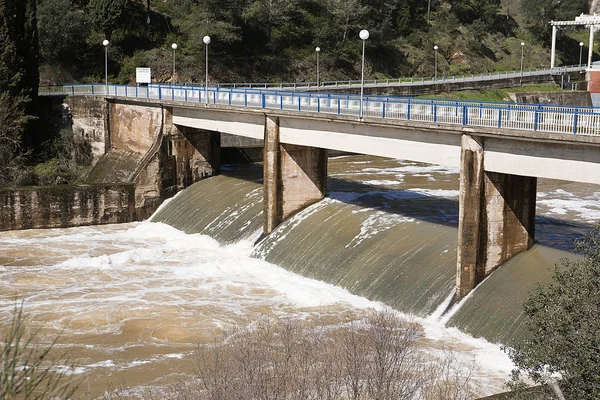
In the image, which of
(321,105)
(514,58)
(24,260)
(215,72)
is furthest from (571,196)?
(514,58)

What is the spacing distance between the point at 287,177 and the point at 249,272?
5.57 meters

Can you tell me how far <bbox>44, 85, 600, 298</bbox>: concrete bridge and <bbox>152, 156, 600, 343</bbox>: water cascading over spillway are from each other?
982 millimetres

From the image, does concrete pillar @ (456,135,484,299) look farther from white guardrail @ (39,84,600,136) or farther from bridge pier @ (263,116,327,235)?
bridge pier @ (263,116,327,235)

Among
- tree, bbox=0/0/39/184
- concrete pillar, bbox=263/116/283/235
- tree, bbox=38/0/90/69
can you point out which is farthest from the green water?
tree, bbox=38/0/90/69

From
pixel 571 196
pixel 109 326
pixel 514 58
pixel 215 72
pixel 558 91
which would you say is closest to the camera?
pixel 109 326

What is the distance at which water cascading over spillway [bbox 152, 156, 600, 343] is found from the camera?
23.1 meters

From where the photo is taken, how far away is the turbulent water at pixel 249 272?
2214 cm

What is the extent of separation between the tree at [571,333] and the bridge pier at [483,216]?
893cm

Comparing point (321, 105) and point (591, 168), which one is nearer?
point (591, 168)

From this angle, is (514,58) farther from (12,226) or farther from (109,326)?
(109,326)

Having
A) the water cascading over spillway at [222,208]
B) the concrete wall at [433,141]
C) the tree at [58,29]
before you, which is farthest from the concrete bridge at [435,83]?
the concrete wall at [433,141]

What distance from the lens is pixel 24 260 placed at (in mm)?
32688

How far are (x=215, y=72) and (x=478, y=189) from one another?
49968mm

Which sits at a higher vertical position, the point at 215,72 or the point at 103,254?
the point at 215,72
